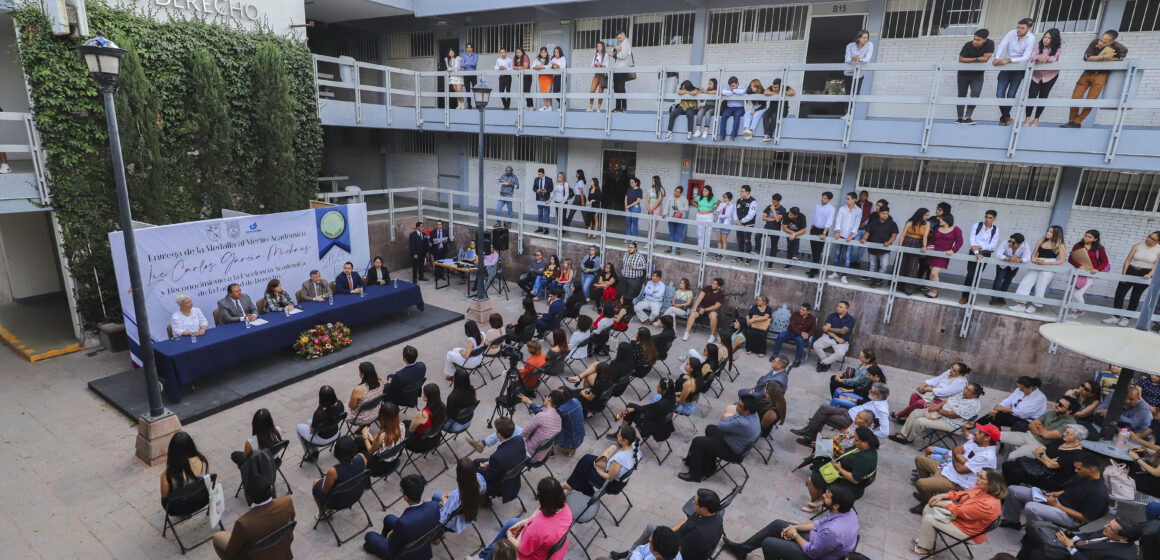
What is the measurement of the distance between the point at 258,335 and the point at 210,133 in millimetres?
5685

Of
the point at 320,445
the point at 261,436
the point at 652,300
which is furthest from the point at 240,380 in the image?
the point at 652,300

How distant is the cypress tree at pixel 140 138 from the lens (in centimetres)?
1109

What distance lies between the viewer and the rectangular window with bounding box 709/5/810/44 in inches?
578

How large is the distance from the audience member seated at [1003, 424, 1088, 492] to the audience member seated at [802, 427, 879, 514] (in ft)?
6.66

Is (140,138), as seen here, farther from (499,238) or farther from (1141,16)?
(1141,16)

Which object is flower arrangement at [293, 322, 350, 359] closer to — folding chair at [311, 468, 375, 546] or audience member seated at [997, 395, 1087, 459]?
folding chair at [311, 468, 375, 546]

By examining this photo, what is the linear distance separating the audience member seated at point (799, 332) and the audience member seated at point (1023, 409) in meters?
3.46

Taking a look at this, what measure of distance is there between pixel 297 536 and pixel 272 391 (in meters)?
3.96

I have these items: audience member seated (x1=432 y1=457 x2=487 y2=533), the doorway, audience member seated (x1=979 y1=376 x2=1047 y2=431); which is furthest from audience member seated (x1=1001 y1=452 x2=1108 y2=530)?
the doorway

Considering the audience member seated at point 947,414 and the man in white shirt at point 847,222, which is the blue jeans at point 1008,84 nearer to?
the man in white shirt at point 847,222

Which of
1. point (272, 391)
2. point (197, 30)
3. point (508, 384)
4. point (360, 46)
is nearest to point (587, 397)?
point (508, 384)

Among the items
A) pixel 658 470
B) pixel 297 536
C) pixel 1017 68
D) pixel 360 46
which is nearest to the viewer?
pixel 297 536

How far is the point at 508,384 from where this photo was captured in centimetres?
999

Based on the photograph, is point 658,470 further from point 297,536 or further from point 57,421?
point 57,421
